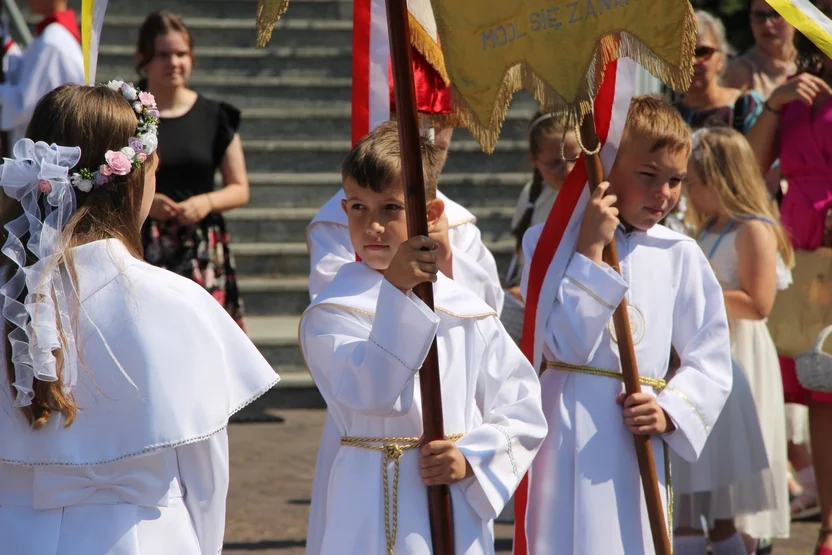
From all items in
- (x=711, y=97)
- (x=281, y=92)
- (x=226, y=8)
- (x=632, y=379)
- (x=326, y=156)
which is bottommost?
(x=632, y=379)

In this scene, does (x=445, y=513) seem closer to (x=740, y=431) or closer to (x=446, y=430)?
(x=446, y=430)

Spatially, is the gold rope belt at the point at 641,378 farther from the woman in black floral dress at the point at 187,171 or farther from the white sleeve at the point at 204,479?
the woman in black floral dress at the point at 187,171

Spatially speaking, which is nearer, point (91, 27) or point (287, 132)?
point (91, 27)

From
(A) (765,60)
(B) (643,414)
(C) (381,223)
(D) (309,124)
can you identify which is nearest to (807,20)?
(C) (381,223)

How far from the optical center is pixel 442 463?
3.44 metres

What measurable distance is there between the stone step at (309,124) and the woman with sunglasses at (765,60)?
3208mm

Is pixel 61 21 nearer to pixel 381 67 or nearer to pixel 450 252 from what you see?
pixel 381 67

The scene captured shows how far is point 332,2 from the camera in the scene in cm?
1249

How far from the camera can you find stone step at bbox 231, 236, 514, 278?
1007 centimetres

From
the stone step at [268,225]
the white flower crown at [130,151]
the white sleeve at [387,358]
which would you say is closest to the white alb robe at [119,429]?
the white flower crown at [130,151]

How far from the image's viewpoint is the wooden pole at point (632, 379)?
4.04m

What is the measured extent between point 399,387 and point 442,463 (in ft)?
0.83

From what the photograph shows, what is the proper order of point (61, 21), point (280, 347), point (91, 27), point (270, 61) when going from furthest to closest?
point (270, 61), point (280, 347), point (61, 21), point (91, 27)

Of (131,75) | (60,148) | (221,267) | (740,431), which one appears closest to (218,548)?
(60,148)
